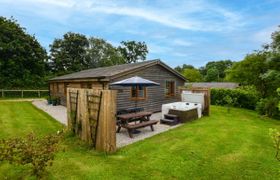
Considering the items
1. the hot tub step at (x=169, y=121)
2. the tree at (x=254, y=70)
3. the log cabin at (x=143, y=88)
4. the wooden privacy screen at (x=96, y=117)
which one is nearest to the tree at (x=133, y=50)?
the tree at (x=254, y=70)

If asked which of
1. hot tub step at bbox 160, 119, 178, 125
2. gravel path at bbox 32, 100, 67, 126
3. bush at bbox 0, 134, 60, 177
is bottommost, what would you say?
hot tub step at bbox 160, 119, 178, 125

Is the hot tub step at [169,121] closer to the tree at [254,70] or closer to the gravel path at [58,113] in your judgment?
the gravel path at [58,113]

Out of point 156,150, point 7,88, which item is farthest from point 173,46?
point 156,150

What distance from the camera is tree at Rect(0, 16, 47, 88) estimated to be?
1125 inches

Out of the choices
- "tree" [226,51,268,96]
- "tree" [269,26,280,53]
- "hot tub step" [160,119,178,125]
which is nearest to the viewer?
"hot tub step" [160,119,178,125]

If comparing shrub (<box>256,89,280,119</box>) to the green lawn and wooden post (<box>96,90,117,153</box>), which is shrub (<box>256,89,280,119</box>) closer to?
the green lawn

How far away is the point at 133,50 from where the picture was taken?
160ft

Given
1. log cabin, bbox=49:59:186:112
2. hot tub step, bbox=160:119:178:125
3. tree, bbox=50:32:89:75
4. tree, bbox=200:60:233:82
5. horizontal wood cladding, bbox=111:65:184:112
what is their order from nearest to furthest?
hot tub step, bbox=160:119:178:125 < log cabin, bbox=49:59:186:112 < horizontal wood cladding, bbox=111:65:184:112 < tree, bbox=50:32:89:75 < tree, bbox=200:60:233:82

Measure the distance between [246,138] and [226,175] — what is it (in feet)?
11.3

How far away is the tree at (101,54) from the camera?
42969mm

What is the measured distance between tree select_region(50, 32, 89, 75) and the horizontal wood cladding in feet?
84.9

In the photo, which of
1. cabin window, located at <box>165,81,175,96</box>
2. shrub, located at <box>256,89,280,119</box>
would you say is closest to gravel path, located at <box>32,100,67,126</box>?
cabin window, located at <box>165,81,175,96</box>

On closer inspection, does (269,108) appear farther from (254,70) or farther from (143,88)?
(143,88)

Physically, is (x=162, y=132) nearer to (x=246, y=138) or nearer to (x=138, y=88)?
(x=246, y=138)
